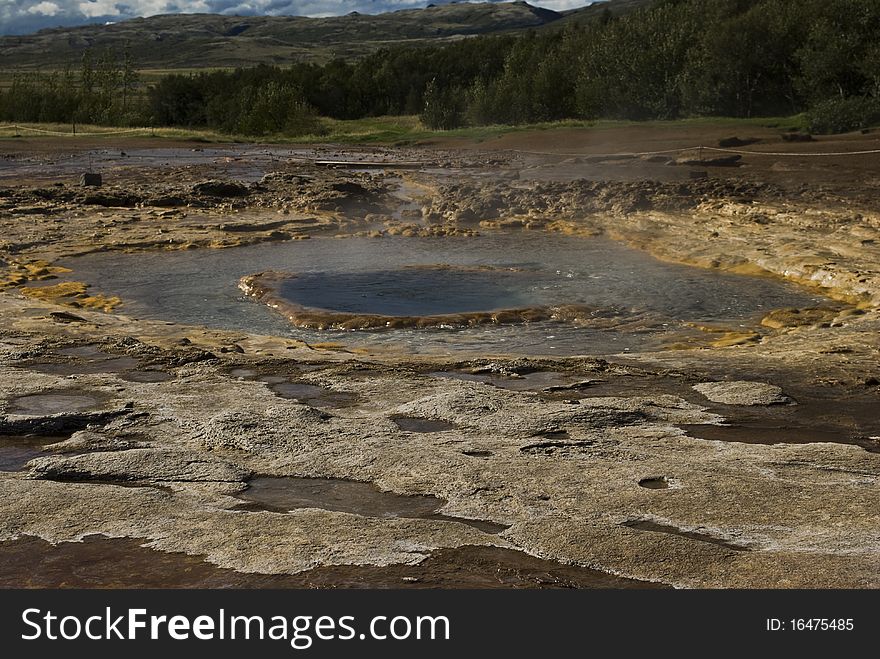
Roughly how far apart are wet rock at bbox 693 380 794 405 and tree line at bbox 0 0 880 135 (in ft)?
73.1

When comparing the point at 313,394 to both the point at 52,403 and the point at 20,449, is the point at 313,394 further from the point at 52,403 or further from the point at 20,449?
the point at 20,449

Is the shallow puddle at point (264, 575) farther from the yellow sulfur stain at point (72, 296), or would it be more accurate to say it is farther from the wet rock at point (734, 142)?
the wet rock at point (734, 142)

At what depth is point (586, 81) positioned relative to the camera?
41.3 m

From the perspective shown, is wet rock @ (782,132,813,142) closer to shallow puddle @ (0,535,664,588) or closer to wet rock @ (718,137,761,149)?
wet rock @ (718,137,761,149)

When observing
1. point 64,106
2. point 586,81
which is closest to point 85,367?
point 586,81

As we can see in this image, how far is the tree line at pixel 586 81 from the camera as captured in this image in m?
33.3

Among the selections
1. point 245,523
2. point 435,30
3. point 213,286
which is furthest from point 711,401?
point 435,30

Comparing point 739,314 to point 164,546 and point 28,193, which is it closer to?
point 164,546

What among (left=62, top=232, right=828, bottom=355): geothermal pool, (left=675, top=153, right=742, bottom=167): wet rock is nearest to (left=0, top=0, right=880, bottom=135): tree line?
(left=675, top=153, right=742, bottom=167): wet rock

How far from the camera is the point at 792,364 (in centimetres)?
707

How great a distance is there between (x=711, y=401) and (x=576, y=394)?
30.6 inches

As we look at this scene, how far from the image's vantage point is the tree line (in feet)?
109

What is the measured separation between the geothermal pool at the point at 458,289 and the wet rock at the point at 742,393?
5.70ft

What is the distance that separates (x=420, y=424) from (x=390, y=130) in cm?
4025
